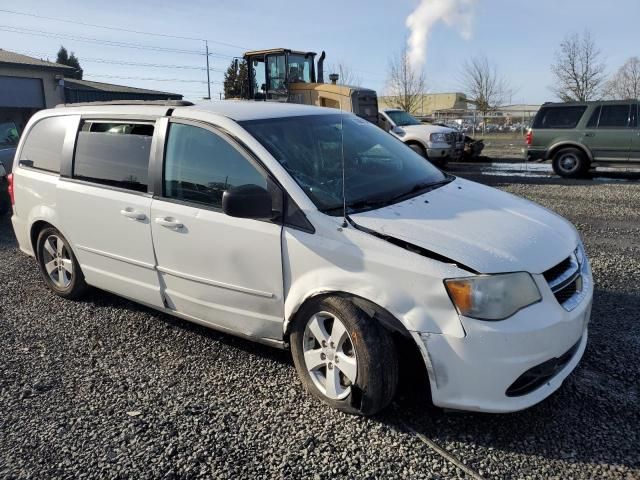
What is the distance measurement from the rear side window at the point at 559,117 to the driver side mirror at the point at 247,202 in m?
12.6

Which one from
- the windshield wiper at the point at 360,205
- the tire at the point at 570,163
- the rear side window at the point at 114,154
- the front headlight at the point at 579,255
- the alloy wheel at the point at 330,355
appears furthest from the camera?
the tire at the point at 570,163

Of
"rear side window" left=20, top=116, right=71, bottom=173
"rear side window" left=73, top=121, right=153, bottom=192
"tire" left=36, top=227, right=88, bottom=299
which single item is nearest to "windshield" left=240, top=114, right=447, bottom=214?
"rear side window" left=73, top=121, right=153, bottom=192

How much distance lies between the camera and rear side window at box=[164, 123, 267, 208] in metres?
3.48

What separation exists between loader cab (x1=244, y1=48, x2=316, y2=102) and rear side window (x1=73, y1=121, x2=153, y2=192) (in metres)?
10.9

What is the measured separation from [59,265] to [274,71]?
37.6ft

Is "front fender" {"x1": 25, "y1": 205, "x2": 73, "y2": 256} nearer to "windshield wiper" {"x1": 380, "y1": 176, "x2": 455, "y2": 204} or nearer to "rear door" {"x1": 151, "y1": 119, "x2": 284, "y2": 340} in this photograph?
"rear door" {"x1": 151, "y1": 119, "x2": 284, "y2": 340}

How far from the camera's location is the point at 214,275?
3533 millimetres

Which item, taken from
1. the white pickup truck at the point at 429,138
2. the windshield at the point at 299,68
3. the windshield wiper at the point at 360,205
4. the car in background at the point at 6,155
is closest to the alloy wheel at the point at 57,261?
the windshield wiper at the point at 360,205

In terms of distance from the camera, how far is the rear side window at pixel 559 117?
44.4ft

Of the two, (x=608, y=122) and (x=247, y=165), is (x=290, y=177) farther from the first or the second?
(x=608, y=122)

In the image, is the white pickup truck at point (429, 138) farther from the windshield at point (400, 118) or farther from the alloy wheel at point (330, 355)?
the alloy wheel at point (330, 355)

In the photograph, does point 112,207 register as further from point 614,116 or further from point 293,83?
point 614,116

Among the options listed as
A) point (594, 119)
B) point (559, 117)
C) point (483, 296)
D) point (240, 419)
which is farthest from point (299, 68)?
point (483, 296)

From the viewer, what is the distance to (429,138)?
15703 mm
